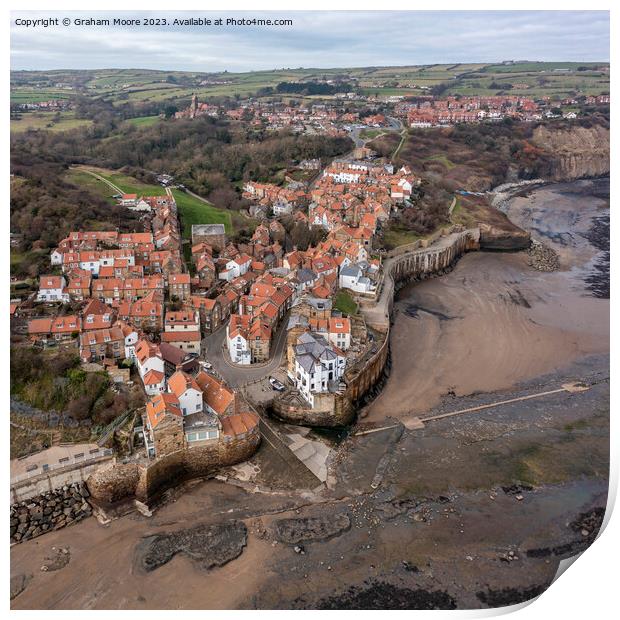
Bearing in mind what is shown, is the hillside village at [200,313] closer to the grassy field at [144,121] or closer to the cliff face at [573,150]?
the grassy field at [144,121]

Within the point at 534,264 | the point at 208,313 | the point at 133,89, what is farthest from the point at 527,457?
the point at 133,89

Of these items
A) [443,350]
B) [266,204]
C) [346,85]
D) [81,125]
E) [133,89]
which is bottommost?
[443,350]

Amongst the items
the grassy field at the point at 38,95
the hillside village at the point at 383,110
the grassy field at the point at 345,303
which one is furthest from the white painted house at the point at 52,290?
the hillside village at the point at 383,110

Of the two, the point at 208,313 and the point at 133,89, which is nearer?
the point at 208,313

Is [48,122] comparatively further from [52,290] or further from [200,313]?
[200,313]

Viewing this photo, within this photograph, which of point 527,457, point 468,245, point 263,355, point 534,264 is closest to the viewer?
point 527,457

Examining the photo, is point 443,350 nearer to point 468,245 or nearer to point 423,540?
point 423,540

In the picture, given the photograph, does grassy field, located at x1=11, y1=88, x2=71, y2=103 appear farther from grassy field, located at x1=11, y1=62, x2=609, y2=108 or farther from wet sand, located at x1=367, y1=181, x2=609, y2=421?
wet sand, located at x1=367, y1=181, x2=609, y2=421
